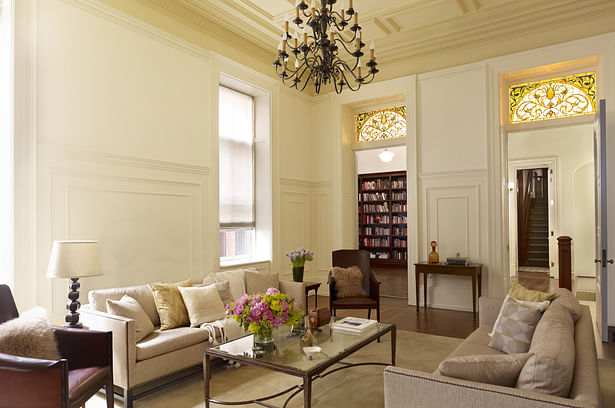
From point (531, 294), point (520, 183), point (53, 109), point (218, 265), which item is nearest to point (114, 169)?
point (53, 109)

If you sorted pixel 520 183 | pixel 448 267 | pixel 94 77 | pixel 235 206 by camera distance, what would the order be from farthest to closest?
pixel 520 183 → pixel 235 206 → pixel 448 267 → pixel 94 77

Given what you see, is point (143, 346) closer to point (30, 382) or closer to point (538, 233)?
point (30, 382)

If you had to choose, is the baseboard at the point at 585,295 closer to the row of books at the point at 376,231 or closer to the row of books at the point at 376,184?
the row of books at the point at 376,231

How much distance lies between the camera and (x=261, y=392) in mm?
3176

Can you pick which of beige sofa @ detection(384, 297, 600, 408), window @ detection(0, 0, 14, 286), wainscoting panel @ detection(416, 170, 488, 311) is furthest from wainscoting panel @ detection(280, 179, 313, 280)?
beige sofa @ detection(384, 297, 600, 408)

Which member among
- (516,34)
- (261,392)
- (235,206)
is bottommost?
(261,392)

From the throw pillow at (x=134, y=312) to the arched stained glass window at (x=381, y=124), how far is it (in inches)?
197

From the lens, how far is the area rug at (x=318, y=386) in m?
3.00

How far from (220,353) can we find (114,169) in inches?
93.7

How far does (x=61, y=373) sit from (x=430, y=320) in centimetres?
446

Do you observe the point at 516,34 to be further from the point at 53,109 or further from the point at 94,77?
the point at 53,109

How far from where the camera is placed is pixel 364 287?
5.15 meters

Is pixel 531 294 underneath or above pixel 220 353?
above

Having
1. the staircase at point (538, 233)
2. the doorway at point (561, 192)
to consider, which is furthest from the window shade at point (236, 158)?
the staircase at point (538, 233)
